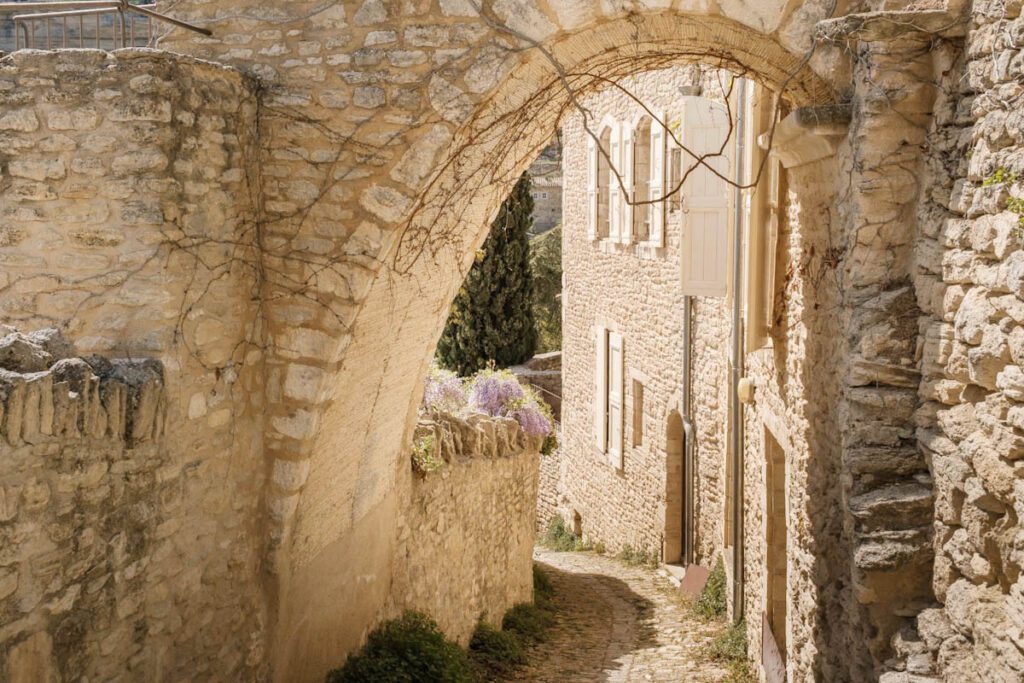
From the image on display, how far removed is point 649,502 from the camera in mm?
11773

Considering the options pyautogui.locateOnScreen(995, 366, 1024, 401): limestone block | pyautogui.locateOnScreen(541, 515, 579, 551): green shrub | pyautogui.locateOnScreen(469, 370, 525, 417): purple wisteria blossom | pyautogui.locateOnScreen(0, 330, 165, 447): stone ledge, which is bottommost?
pyautogui.locateOnScreen(541, 515, 579, 551): green shrub

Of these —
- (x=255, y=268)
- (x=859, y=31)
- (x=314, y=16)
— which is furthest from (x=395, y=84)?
(x=859, y=31)

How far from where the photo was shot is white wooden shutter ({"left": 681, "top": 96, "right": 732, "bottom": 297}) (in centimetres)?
875

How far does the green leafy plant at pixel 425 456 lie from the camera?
6793 mm

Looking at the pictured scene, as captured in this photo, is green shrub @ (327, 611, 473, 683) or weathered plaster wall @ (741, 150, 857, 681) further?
green shrub @ (327, 611, 473, 683)

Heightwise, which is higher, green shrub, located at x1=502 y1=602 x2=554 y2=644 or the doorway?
the doorway

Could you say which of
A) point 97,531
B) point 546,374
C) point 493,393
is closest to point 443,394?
point 493,393

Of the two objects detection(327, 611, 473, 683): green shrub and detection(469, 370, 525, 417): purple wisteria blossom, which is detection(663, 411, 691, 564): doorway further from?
detection(327, 611, 473, 683): green shrub

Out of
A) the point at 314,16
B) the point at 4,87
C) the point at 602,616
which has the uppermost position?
the point at 314,16

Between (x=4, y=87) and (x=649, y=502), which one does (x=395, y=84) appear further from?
(x=649, y=502)

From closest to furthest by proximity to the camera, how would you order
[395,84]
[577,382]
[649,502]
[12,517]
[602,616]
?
[12,517]
[395,84]
[602,616]
[649,502]
[577,382]

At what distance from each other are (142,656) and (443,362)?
13292 millimetres

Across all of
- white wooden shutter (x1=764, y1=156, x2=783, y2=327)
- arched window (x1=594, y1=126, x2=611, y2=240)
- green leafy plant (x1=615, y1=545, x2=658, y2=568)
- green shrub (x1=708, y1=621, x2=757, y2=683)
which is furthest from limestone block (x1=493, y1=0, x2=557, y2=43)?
arched window (x1=594, y1=126, x2=611, y2=240)

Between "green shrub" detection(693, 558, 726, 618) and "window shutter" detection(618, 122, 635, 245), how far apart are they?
3.81 m
